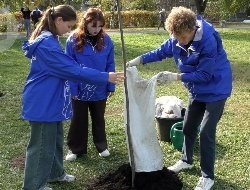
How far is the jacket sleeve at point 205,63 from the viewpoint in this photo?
3.53 m

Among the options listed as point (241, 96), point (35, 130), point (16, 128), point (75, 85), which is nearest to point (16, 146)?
point (16, 128)

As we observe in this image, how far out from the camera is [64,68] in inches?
131

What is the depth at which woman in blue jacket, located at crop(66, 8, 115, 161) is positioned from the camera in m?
4.42

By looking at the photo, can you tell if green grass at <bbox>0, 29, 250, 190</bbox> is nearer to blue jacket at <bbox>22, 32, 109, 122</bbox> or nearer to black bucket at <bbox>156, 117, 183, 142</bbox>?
black bucket at <bbox>156, 117, 183, 142</bbox>

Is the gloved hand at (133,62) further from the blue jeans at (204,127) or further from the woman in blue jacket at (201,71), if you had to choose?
the blue jeans at (204,127)

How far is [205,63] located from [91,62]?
1378mm

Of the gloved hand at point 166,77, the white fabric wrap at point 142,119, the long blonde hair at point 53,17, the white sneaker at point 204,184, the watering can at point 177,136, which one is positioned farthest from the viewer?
the watering can at point 177,136

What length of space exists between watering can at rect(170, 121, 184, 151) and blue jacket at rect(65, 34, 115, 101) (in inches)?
34.1

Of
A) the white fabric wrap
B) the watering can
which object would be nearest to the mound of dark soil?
the white fabric wrap

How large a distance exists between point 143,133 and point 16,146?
82.1 inches

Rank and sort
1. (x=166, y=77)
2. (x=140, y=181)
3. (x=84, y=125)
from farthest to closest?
(x=84, y=125)
(x=140, y=181)
(x=166, y=77)

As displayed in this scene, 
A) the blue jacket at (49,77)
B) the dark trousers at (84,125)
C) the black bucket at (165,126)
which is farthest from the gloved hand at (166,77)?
the black bucket at (165,126)

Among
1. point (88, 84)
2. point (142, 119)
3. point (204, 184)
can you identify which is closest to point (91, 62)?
point (88, 84)

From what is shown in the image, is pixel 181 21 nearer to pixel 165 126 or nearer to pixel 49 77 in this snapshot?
pixel 49 77
